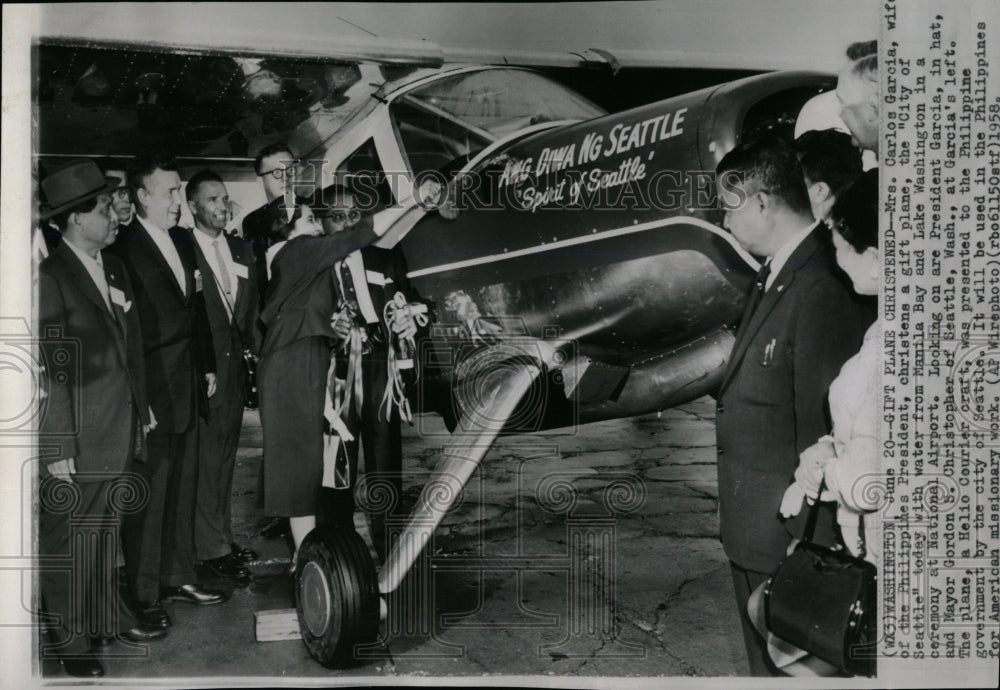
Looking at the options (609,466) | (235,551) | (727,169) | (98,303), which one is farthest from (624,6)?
(235,551)

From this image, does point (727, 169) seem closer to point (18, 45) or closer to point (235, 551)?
point (235, 551)

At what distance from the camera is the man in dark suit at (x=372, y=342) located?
2688 mm

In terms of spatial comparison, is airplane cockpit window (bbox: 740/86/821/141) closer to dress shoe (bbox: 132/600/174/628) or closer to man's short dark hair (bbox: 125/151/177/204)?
man's short dark hair (bbox: 125/151/177/204)

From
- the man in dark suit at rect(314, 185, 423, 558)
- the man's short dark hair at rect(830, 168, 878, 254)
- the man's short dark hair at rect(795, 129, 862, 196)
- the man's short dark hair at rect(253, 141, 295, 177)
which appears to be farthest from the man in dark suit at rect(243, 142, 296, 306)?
the man's short dark hair at rect(830, 168, 878, 254)

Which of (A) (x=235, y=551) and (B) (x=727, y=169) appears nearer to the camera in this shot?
(B) (x=727, y=169)

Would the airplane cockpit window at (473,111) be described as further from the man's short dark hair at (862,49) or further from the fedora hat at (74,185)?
the fedora hat at (74,185)

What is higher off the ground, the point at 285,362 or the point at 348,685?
the point at 285,362

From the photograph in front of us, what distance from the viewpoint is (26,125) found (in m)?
2.68

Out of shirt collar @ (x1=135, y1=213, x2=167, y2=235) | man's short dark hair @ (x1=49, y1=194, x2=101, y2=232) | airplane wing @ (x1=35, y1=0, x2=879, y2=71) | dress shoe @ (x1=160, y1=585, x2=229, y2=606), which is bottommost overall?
dress shoe @ (x1=160, y1=585, x2=229, y2=606)

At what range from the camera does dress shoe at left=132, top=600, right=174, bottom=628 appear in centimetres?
269

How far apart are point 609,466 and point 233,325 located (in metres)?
1.22

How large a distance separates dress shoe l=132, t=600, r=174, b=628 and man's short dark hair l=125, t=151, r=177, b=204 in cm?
122

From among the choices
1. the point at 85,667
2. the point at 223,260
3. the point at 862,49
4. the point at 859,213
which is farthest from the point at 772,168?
the point at 85,667

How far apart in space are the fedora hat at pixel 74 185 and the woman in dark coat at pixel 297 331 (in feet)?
1.74
